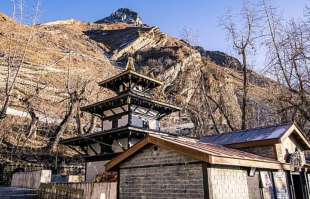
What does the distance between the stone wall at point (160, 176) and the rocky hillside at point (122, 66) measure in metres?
15.7

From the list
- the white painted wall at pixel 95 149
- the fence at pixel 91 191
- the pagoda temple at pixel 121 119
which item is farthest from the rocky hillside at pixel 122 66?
the fence at pixel 91 191

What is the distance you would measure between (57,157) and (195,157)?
22.6m

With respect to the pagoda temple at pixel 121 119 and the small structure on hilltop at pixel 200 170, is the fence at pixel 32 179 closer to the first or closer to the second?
the pagoda temple at pixel 121 119

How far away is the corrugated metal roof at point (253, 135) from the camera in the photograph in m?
17.6

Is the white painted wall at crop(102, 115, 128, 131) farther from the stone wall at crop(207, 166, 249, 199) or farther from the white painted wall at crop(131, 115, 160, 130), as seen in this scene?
the stone wall at crop(207, 166, 249, 199)

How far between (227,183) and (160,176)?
2533mm

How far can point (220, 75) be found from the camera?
153ft

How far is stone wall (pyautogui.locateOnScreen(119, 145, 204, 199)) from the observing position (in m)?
10.8

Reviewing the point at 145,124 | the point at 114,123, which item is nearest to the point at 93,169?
the point at 114,123

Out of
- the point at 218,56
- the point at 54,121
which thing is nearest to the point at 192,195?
the point at 54,121

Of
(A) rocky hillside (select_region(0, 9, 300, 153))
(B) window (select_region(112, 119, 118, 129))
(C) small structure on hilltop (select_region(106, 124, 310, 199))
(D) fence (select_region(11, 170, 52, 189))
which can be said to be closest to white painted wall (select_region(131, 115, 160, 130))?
(B) window (select_region(112, 119, 118, 129))

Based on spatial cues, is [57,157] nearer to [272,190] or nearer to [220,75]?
[272,190]

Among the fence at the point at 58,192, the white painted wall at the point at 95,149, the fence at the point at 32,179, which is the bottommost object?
the fence at the point at 58,192

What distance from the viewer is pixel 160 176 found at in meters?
11.8
